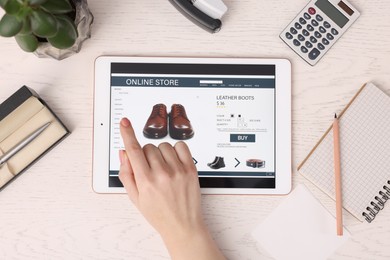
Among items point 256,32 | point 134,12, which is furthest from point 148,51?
point 256,32

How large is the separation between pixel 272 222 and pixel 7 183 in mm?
448

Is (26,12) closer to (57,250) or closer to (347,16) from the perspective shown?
(57,250)

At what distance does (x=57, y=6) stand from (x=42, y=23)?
4 cm

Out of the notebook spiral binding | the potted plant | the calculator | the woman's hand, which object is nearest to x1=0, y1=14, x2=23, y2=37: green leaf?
the potted plant

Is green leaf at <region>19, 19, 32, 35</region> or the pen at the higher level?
green leaf at <region>19, 19, 32, 35</region>

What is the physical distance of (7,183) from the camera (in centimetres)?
73

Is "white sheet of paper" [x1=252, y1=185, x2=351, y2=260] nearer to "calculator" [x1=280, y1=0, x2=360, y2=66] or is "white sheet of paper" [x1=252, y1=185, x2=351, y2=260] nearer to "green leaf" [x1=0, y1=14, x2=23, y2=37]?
"calculator" [x1=280, y1=0, x2=360, y2=66]

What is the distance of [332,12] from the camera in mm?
Result: 772

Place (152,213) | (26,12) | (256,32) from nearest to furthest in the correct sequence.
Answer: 1. (26,12)
2. (152,213)
3. (256,32)

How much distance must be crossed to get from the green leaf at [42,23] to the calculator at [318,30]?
389mm

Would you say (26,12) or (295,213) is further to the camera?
(295,213)

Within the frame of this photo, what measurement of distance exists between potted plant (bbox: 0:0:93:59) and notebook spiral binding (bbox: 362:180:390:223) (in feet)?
1.82

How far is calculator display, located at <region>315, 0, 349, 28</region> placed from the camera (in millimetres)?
769

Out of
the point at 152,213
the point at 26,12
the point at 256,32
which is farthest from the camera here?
the point at 256,32
